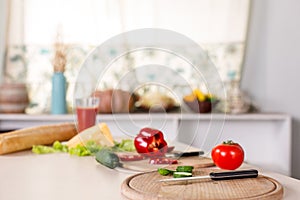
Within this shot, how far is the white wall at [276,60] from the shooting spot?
354 centimetres

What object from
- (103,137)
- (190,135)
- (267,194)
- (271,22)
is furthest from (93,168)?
(271,22)

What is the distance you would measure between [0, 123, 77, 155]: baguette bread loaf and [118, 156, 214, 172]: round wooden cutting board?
0.53 meters

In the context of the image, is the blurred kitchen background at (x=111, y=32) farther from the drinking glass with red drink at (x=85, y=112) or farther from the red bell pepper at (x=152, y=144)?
the red bell pepper at (x=152, y=144)

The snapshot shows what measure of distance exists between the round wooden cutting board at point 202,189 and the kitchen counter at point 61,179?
0.13 ft

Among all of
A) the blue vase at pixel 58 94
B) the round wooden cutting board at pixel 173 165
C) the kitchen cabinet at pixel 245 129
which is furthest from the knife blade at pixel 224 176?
the blue vase at pixel 58 94

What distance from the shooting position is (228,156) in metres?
1.55

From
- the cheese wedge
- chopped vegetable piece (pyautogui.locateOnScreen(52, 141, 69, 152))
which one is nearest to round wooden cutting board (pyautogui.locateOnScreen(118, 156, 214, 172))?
the cheese wedge

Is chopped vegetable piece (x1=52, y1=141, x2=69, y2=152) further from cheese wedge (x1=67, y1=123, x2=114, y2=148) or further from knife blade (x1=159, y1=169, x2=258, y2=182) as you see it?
knife blade (x1=159, y1=169, x2=258, y2=182)

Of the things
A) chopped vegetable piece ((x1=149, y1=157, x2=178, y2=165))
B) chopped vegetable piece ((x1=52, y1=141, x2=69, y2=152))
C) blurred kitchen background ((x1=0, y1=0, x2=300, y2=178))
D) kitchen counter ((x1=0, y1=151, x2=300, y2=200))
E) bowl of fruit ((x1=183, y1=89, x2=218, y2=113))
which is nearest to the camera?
kitchen counter ((x1=0, y1=151, x2=300, y2=200))

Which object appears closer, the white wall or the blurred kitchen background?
the white wall

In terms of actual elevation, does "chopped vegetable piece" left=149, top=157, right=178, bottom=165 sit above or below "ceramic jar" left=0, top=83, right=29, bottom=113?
below

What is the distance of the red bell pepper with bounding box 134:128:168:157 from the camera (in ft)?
5.96

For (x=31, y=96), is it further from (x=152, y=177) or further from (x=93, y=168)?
(x=152, y=177)

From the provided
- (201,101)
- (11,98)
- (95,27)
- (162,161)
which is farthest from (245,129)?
(162,161)
